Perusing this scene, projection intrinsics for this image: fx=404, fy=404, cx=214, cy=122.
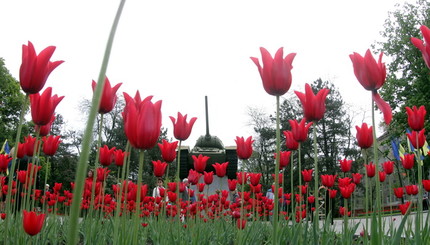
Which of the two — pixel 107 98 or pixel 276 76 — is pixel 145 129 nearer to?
pixel 276 76

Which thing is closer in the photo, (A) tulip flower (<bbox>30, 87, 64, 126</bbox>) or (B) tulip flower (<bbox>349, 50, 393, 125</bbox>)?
(B) tulip flower (<bbox>349, 50, 393, 125</bbox>)

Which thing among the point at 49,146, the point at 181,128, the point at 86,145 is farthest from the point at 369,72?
the point at 49,146

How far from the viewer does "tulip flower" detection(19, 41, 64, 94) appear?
1529 millimetres

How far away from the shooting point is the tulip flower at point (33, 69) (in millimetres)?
1529

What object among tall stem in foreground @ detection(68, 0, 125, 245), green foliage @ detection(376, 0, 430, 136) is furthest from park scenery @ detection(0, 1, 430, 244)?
green foliage @ detection(376, 0, 430, 136)

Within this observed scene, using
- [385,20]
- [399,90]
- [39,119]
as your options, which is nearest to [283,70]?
[39,119]

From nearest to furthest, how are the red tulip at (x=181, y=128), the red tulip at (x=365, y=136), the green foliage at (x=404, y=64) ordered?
the red tulip at (x=181, y=128) < the red tulip at (x=365, y=136) < the green foliage at (x=404, y=64)

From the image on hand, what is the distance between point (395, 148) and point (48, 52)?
6.67 meters

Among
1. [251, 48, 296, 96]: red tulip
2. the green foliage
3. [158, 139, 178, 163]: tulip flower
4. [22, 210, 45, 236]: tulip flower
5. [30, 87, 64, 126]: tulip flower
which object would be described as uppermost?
the green foliage

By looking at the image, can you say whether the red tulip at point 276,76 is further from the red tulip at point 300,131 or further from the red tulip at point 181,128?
the red tulip at point 300,131

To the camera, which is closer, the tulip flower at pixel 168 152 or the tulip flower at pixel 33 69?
the tulip flower at pixel 33 69

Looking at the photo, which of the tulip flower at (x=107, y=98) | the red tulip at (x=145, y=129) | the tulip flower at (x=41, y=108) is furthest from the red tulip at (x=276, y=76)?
the tulip flower at (x=41, y=108)

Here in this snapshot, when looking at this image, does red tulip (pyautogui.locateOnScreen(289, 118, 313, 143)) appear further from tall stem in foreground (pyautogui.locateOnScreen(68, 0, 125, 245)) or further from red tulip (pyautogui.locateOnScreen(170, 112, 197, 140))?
tall stem in foreground (pyautogui.locateOnScreen(68, 0, 125, 245))

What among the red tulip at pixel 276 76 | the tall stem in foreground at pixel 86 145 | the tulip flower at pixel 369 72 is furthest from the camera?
the tulip flower at pixel 369 72
